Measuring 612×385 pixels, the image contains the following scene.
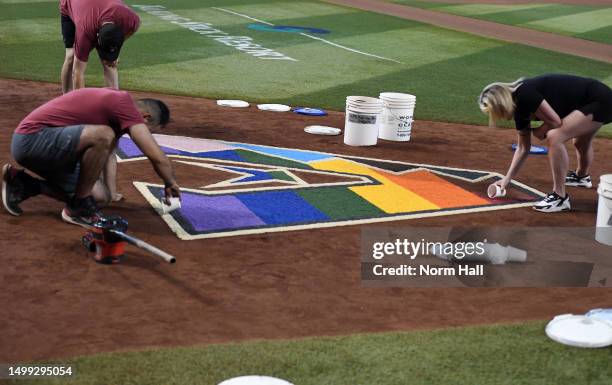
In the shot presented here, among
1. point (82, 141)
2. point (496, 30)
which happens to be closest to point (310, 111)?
point (82, 141)

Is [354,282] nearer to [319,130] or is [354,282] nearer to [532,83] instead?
[532,83]

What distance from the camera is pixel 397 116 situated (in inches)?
451

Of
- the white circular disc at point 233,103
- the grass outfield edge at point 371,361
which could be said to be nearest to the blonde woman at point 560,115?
the grass outfield edge at point 371,361

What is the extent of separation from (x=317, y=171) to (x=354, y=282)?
3.23 m

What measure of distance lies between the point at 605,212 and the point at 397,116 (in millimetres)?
3976

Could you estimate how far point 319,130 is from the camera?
38.5ft

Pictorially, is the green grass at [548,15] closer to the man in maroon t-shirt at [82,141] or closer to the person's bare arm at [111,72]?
the person's bare arm at [111,72]

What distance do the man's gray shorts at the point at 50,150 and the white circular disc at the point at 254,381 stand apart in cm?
311

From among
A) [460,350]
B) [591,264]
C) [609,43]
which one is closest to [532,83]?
[591,264]

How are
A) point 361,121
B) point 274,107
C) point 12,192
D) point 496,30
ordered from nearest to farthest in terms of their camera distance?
point 12,192 < point 361,121 < point 274,107 < point 496,30

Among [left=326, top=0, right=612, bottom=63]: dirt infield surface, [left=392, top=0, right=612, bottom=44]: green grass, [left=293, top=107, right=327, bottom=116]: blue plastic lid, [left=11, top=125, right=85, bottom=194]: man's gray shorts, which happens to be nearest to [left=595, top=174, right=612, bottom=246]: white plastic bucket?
[left=11, top=125, right=85, bottom=194]: man's gray shorts

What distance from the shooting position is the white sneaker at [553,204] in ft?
29.0

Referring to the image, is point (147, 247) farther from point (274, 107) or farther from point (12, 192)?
point (274, 107)

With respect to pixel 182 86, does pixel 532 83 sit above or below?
above
